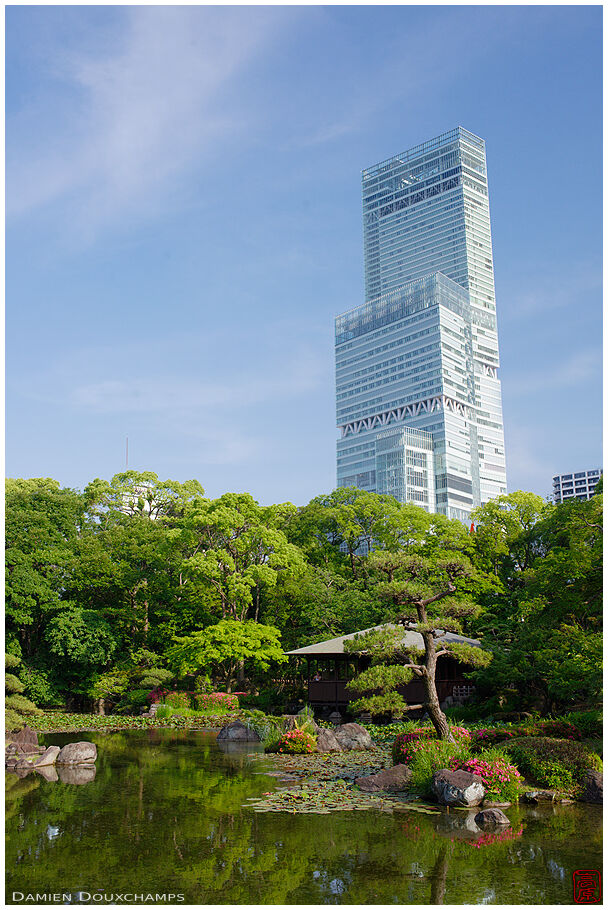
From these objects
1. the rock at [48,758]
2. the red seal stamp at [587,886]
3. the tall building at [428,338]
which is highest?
the tall building at [428,338]

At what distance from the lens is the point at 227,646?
81.7ft

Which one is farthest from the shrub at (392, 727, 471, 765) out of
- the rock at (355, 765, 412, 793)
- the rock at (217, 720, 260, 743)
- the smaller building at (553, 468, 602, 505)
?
the smaller building at (553, 468, 602, 505)

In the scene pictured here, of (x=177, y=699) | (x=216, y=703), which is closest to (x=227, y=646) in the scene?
(x=216, y=703)

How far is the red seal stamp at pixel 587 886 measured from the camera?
6.11 m

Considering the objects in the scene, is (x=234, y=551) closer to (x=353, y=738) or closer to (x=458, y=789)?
(x=353, y=738)

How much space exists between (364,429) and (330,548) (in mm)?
121449

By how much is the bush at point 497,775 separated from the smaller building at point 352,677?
10.7 m

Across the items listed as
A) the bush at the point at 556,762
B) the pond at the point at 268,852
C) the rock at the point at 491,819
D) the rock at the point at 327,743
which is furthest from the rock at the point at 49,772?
the bush at the point at 556,762

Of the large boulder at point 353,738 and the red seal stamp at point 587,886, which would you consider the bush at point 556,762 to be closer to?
the red seal stamp at point 587,886

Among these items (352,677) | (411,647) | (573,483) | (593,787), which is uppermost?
(573,483)

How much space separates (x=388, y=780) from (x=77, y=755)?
7.21 meters

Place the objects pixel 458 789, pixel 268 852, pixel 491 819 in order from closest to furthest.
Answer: pixel 268 852
pixel 491 819
pixel 458 789

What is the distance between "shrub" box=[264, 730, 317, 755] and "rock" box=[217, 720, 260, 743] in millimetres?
2659

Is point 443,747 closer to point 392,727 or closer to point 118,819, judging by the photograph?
point 118,819
